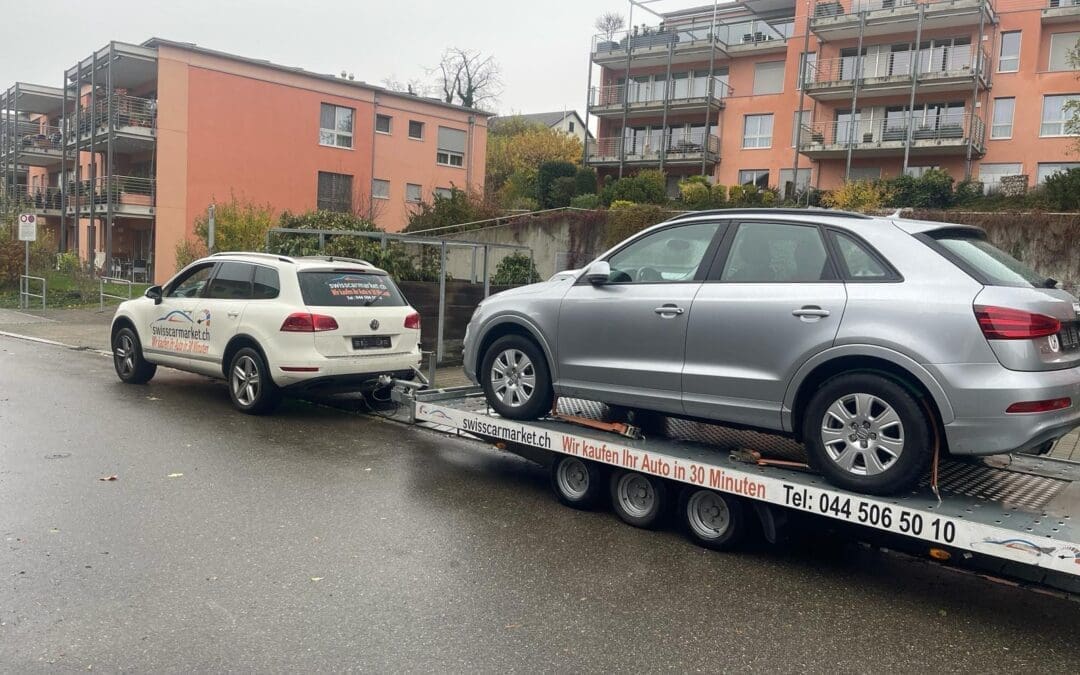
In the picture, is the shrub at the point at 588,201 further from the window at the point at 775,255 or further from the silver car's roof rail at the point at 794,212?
the window at the point at 775,255

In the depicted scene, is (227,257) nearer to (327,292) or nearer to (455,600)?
(327,292)

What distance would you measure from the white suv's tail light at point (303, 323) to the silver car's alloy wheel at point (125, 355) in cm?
339

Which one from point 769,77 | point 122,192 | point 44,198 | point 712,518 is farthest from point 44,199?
point 712,518

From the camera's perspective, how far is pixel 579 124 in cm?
7100

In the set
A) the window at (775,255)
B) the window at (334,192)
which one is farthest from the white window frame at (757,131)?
the window at (775,255)

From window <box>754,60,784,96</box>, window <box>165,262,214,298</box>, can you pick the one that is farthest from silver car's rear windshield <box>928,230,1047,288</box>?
window <box>754,60,784,96</box>

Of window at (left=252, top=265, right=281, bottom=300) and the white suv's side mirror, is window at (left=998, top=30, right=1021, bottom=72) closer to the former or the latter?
window at (left=252, top=265, right=281, bottom=300)

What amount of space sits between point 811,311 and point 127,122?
3247 cm

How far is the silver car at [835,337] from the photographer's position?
13.9 feet

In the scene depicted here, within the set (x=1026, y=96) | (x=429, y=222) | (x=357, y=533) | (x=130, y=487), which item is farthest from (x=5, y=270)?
(x=1026, y=96)

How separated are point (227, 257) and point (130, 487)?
13.5ft

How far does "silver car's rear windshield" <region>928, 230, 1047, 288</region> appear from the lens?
4477mm

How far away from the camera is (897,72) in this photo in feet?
108

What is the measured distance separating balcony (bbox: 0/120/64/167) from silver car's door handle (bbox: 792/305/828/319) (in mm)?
44028
